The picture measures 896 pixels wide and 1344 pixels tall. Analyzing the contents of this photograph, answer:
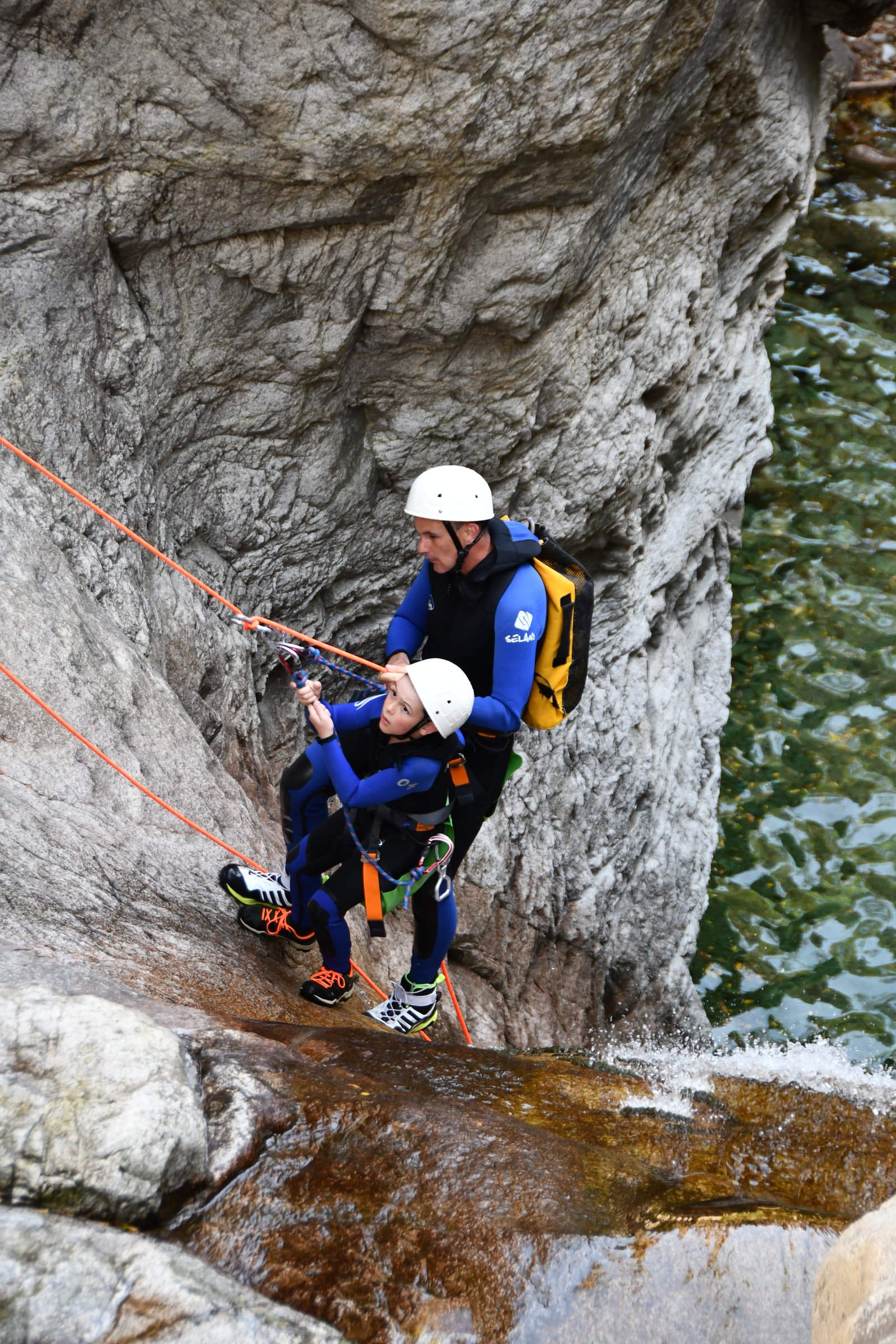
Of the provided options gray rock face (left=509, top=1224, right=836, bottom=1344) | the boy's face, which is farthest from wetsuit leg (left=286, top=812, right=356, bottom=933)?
gray rock face (left=509, top=1224, right=836, bottom=1344)

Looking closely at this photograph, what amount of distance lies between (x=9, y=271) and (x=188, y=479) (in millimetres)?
1732

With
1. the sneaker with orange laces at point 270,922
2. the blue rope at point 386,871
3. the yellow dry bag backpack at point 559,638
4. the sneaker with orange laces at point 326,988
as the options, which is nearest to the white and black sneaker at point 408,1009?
the sneaker with orange laces at point 326,988

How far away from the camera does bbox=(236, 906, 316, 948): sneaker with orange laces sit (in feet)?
17.1

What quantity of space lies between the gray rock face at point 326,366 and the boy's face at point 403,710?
1317mm

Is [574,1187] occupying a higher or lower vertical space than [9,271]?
lower

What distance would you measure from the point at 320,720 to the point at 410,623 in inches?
48.8

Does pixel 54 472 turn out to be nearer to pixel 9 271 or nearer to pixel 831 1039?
pixel 9 271

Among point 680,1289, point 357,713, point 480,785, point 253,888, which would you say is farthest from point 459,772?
point 680,1289

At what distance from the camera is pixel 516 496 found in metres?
8.77

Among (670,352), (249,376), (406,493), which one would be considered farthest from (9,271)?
(670,352)

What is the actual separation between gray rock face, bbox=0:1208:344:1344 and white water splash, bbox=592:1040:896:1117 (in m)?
2.12

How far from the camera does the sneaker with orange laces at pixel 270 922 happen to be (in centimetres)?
523

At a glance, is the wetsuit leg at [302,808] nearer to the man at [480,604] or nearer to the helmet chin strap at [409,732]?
the helmet chin strap at [409,732]

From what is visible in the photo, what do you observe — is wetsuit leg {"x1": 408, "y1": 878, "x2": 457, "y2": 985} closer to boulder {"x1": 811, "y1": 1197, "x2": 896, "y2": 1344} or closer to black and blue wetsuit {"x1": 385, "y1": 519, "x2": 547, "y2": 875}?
black and blue wetsuit {"x1": 385, "y1": 519, "x2": 547, "y2": 875}
